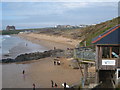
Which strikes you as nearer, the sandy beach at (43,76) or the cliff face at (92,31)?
the sandy beach at (43,76)

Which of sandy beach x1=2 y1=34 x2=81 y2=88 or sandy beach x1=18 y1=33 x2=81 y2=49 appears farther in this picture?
sandy beach x1=18 y1=33 x2=81 y2=49

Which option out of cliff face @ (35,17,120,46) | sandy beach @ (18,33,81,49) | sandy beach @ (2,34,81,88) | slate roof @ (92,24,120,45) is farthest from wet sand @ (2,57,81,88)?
sandy beach @ (18,33,81,49)

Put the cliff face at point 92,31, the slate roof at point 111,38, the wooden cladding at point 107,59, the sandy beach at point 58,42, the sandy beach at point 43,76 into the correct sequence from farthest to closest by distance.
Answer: the sandy beach at point 58,42 < the cliff face at point 92,31 < the sandy beach at point 43,76 < the wooden cladding at point 107,59 < the slate roof at point 111,38

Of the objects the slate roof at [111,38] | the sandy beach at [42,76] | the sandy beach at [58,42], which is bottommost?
the sandy beach at [42,76]

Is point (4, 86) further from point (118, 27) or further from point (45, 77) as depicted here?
point (118, 27)

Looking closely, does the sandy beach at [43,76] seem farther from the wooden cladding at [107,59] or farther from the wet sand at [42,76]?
the wooden cladding at [107,59]

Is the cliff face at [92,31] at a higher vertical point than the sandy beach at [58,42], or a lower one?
higher

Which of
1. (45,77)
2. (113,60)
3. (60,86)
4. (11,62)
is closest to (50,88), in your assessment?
(60,86)

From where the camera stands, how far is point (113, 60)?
15.4 m

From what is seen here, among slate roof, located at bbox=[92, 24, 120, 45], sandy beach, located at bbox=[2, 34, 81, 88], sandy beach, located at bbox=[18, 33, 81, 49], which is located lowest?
sandy beach, located at bbox=[2, 34, 81, 88]

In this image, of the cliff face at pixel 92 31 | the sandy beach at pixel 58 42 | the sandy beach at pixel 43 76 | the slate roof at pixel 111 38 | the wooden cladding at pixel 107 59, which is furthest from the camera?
the sandy beach at pixel 58 42

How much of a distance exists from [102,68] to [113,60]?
3.18 feet

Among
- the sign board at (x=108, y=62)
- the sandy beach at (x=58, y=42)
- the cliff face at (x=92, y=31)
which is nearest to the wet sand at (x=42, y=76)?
the cliff face at (x=92, y=31)

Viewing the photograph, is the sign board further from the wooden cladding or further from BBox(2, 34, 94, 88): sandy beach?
BBox(2, 34, 94, 88): sandy beach
